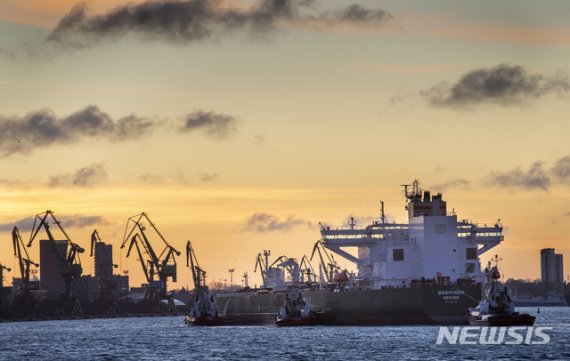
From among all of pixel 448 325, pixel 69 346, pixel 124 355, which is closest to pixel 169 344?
pixel 69 346

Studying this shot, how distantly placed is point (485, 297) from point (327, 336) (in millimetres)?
15281

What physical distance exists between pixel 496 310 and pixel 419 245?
57.9 feet

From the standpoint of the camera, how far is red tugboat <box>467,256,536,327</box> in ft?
428

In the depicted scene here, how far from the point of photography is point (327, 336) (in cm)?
13300

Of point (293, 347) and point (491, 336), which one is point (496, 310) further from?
point (293, 347)

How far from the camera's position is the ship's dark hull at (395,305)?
139 m

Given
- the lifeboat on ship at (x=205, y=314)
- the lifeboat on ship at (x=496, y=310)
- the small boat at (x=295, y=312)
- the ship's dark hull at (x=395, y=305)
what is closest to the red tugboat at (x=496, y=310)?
the lifeboat on ship at (x=496, y=310)

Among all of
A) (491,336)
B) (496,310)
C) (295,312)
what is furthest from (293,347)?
(295,312)

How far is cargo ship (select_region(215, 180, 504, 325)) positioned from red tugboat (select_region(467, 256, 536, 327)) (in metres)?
5.69

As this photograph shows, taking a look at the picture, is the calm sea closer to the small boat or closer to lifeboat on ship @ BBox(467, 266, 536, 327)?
the small boat

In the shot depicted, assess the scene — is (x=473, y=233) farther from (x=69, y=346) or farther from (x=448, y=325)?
(x=69, y=346)

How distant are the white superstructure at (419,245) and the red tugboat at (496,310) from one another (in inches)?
386

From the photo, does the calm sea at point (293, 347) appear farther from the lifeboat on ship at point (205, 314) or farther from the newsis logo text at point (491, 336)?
the lifeboat on ship at point (205, 314)

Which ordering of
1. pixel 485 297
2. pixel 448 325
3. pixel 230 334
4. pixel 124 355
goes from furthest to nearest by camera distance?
1. pixel 230 334
2. pixel 448 325
3. pixel 485 297
4. pixel 124 355
